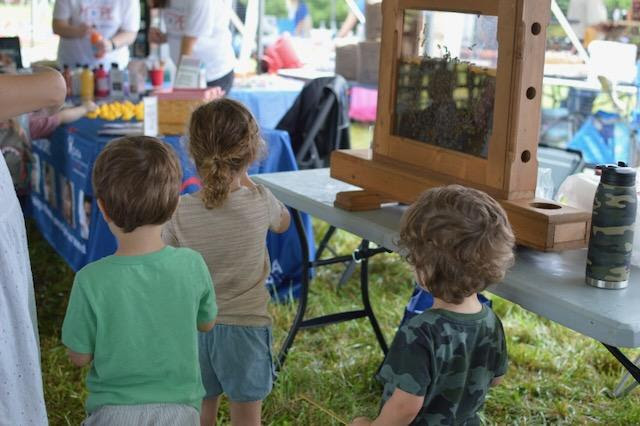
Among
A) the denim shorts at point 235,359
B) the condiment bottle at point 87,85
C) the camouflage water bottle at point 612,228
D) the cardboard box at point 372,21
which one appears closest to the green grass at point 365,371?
the denim shorts at point 235,359

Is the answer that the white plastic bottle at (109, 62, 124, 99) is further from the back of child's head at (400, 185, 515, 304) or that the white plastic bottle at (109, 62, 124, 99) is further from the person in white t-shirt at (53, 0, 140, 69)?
the back of child's head at (400, 185, 515, 304)

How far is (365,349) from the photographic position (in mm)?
3334

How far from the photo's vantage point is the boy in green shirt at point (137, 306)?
1601 millimetres

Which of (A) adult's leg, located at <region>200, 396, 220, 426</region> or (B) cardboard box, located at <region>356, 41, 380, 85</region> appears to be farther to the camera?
(B) cardboard box, located at <region>356, 41, 380, 85</region>

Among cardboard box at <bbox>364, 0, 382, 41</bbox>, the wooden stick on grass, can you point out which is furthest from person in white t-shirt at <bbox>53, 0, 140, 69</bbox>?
the wooden stick on grass

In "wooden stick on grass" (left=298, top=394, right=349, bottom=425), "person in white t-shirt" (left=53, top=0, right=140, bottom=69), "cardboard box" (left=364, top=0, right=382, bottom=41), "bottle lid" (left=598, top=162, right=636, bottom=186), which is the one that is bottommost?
"wooden stick on grass" (left=298, top=394, right=349, bottom=425)

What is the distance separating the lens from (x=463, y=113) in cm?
218

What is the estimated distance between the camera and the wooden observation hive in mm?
1973

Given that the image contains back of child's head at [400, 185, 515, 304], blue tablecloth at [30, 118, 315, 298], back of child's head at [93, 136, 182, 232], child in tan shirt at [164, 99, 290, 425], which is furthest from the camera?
blue tablecloth at [30, 118, 315, 298]

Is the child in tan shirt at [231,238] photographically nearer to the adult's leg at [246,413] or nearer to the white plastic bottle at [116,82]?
the adult's leg at [246,413]

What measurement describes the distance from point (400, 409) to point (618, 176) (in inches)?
25.8

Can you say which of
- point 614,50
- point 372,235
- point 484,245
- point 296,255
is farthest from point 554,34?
point 484,245

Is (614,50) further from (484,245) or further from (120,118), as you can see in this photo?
(484,245)

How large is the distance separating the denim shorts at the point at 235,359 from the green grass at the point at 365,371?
67 centimetres
